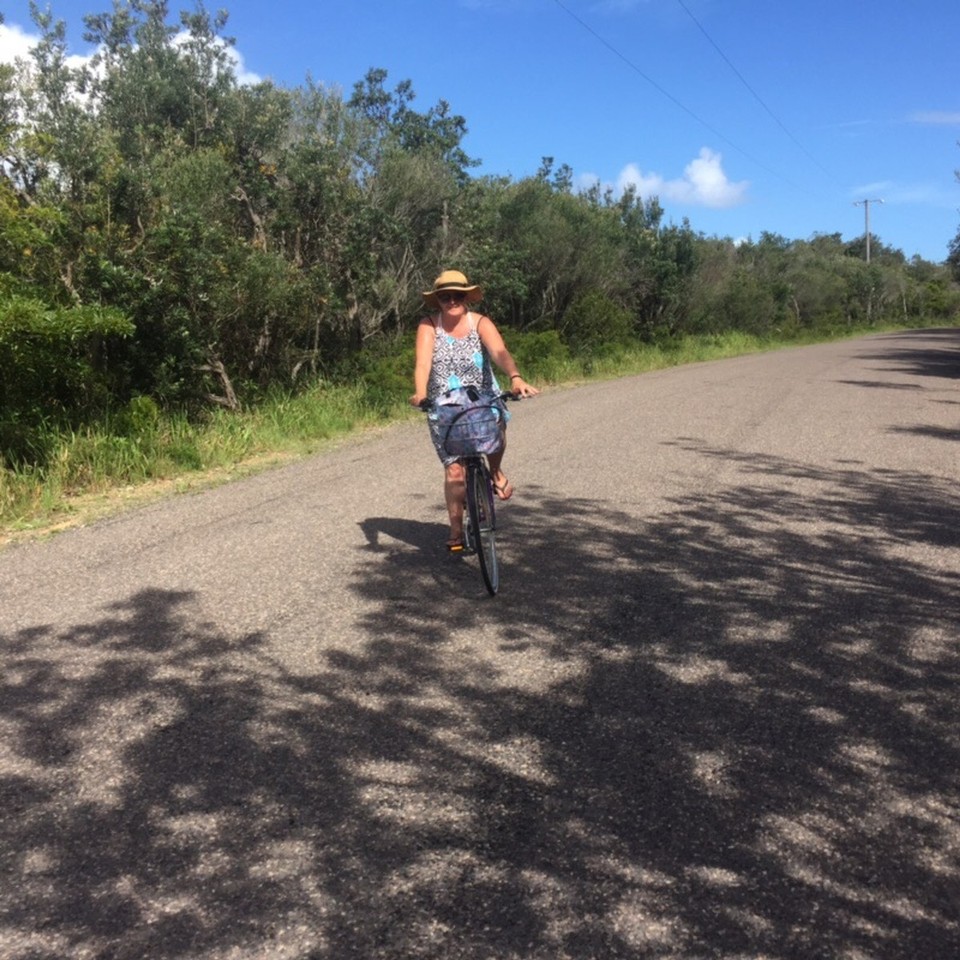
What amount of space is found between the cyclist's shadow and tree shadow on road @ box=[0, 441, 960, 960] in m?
0.91

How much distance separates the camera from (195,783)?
131 inches

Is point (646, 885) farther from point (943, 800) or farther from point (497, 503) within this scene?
point (497, 503)

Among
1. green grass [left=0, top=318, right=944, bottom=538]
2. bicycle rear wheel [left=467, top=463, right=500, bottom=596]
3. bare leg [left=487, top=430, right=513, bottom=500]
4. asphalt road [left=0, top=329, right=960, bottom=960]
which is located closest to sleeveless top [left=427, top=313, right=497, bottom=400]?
bare leg [left=487, top=430, right=513, bottom=500]

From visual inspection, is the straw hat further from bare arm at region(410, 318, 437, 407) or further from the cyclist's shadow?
the cyclist's shadow

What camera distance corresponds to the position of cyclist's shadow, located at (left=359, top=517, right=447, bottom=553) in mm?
6668

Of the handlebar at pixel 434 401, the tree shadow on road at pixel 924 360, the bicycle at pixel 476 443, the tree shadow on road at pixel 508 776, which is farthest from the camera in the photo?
the tree shadow on road at pixel 924 360

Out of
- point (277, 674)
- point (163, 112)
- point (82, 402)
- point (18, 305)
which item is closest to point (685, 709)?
point (277, 674)

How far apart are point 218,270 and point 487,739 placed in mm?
10672

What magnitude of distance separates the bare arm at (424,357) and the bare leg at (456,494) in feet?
1.48

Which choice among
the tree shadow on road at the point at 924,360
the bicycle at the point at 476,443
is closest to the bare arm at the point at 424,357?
the bicycle at the point at 476,443

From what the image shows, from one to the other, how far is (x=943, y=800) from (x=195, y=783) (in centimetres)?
242

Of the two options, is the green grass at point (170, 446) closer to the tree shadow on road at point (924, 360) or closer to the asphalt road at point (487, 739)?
the asphalt road at point (487, 739)

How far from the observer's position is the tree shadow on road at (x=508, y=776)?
2574mm

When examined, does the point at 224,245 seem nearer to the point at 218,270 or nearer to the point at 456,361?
the point at 218,270
